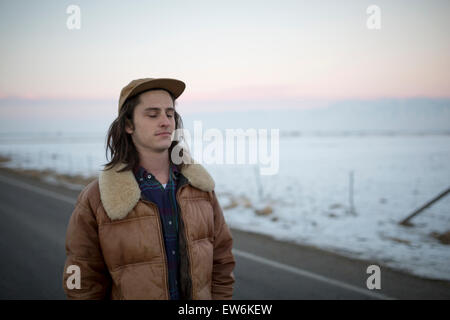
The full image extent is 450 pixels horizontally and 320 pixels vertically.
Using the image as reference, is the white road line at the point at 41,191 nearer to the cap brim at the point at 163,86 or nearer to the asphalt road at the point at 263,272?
the asphalt road at the point at 263,272

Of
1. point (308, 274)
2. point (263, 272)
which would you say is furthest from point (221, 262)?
point (308, 274)

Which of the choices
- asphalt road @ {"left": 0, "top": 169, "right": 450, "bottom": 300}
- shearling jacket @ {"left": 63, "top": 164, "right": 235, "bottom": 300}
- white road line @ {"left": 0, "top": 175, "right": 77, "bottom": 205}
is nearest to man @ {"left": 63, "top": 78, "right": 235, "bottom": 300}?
shearling jacket @ {"left": 63, "top": 164, "right": 235, "bottom": 300}

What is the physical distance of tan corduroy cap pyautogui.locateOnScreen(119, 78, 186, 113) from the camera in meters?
1.67

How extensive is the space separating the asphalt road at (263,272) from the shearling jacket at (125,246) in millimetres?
2367

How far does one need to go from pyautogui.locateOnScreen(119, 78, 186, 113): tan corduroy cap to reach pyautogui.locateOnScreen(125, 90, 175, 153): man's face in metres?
0.05

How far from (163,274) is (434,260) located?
201 inches

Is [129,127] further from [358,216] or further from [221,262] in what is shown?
[358,216]

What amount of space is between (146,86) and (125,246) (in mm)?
959

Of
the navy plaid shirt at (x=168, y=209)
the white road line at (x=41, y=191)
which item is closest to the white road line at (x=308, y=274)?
the navy plaid shirt at (x=168, y=209)

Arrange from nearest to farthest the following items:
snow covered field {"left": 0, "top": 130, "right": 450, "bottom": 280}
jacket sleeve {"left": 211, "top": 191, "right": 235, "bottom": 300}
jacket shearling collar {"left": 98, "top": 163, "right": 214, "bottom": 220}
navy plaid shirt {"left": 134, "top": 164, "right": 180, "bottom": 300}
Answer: jacket shearling collar {"left": 98, "top": 163, "right": 214, "bottom": 220}
navy plaid shirt {"left": 134, "top": 164, "right": 180, "bottom": 300}
jacket sleeve {"left": 211, "top": 191, "right": 235, "bottom": 300}
snow covered field {"left": 0, "top": 130, "right": 450, "bottom": 280}

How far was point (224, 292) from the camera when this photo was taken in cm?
192

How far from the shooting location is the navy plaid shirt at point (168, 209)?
1685 mm

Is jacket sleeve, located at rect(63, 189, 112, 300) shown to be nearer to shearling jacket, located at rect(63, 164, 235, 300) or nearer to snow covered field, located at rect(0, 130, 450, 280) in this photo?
shearling jacket, located at rect(63, 164, 235, 300)
